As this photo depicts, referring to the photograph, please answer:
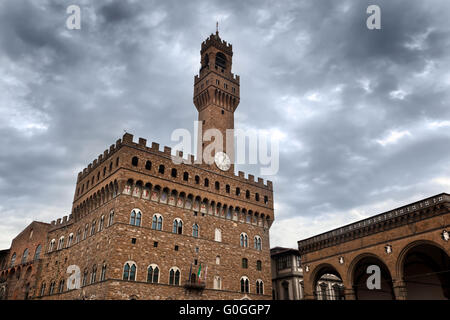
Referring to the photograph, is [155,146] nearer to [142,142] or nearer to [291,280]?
[142,142]

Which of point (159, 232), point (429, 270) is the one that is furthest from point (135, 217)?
point (429, 270)

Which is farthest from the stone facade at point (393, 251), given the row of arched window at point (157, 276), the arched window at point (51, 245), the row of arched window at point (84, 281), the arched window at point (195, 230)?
the arched window at point (51, 245)

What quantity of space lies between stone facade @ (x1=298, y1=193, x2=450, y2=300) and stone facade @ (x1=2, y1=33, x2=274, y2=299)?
7007 millimetres

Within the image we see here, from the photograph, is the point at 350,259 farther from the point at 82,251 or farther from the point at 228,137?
the point at 82,251

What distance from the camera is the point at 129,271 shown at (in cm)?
2995

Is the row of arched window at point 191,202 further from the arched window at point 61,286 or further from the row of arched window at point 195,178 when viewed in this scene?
the arched window at point 61,286

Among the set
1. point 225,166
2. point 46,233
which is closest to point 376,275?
point 225,166

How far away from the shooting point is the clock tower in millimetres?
41281

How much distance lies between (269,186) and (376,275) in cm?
1527

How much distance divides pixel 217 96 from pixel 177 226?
683 inches

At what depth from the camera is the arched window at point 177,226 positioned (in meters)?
34.2
